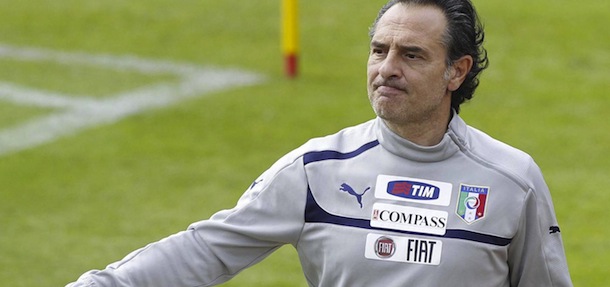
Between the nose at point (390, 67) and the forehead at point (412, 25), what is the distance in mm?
51

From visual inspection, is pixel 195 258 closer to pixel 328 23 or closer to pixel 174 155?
pixel 174 155

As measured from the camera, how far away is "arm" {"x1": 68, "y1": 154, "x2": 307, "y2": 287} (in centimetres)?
397

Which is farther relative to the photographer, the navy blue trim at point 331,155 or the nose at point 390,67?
the navy blue trim at point 331,155

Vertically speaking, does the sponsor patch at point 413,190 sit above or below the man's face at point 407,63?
below

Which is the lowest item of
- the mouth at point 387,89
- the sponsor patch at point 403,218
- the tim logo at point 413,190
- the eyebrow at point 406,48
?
the sponsor patch at point 403,218

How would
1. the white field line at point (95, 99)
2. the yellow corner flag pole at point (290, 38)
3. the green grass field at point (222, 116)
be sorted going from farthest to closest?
1. the yellow corner flag pole at point (290, 38)
2. the white field line at point (95, 99)
3. the green grass field at point (222, 116)

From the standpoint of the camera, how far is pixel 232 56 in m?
13.1

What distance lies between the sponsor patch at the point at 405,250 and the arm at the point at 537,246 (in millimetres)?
239

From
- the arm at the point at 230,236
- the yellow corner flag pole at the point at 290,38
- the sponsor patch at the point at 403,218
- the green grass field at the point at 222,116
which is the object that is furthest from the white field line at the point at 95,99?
the sponsor patch at the point at 403,218

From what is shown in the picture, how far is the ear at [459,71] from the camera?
404cm

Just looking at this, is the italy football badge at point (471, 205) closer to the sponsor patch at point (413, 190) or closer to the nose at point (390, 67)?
the sponsor patch at point (413, 190)

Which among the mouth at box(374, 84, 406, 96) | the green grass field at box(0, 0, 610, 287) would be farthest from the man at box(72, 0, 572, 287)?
the green grass field at box(0, 0, 610, 287)

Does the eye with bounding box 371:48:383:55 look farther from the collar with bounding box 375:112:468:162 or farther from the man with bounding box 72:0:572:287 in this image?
the collar with bounding box 375:112:468:162

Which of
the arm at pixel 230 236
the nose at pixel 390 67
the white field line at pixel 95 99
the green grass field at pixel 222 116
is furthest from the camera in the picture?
the white field line at pixel 95 99
